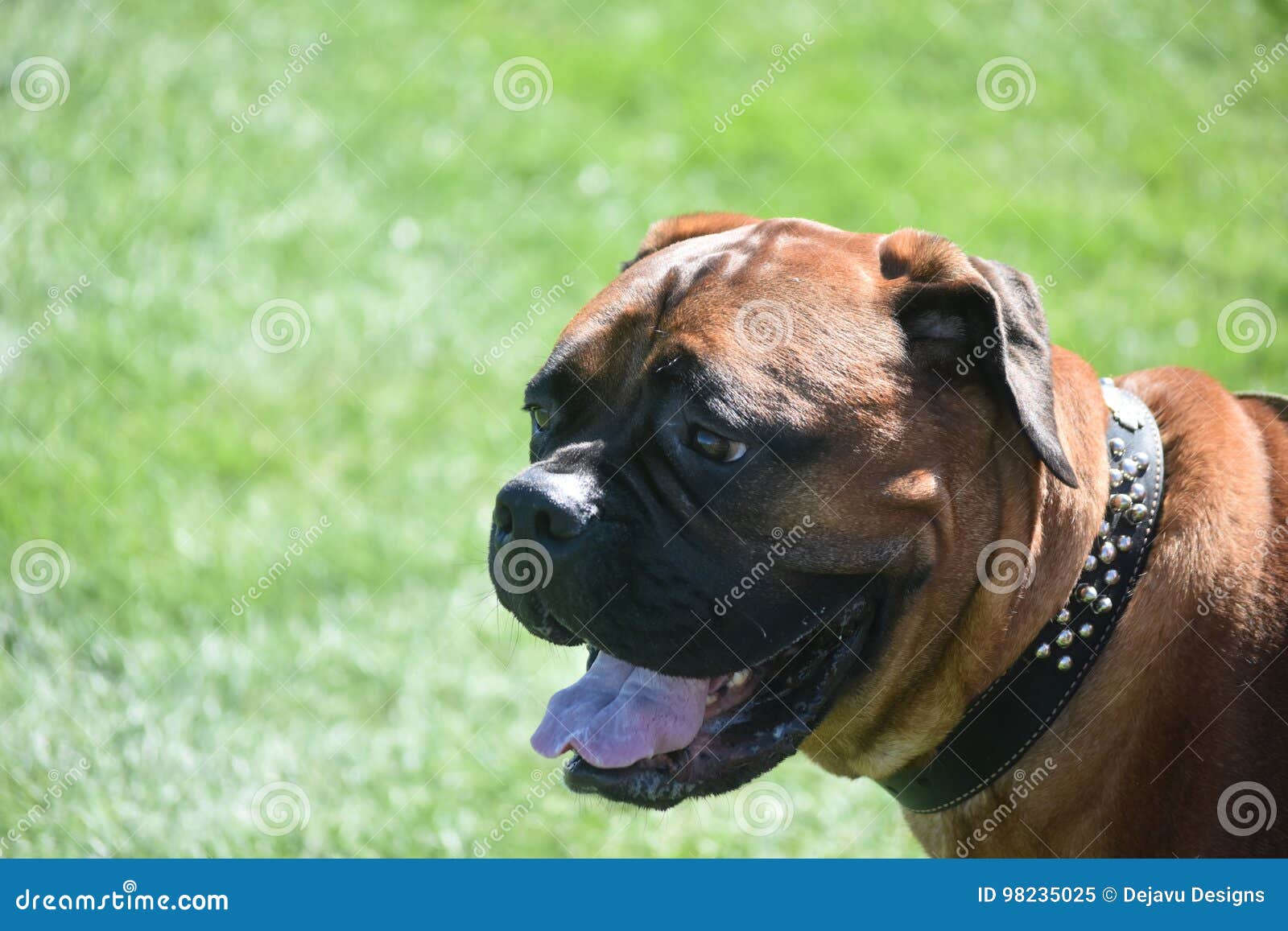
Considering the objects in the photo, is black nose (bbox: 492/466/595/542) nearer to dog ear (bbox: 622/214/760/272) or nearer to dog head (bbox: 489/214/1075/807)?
dog head (bbox: 489/214/1075/807)

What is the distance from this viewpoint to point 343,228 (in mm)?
8320

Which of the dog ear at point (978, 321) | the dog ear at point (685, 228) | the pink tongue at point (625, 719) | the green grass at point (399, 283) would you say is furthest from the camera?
the green grass at point (399, 283)

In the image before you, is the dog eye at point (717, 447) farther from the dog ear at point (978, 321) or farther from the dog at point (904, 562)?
the dog ear at point (978, 321)

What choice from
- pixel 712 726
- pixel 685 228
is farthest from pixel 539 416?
pixel 712 726

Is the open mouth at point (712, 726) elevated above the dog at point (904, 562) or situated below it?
below

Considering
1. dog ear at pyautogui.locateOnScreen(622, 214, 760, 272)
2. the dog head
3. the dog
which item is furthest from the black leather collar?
dog ear at pyautogui.locateOnScreen(622, 214, 760, 272)

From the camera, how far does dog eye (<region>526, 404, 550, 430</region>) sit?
11.8 ft

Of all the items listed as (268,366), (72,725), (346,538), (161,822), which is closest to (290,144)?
(268,366)

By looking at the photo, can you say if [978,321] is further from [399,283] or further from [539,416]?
[399,283]

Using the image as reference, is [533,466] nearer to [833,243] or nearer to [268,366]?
[833,243]

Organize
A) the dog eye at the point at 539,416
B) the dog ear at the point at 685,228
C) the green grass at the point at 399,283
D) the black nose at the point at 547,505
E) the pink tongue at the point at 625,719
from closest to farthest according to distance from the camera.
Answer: the black nose at the point at 547,505 → the pink tongue at the point at 625,719 → the dog eye at the point at 539,416 → the dog ear at the point at 685,228 → the green grass at the point at 399,283

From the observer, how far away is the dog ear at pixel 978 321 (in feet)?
9.70

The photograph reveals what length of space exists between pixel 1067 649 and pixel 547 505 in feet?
4.24

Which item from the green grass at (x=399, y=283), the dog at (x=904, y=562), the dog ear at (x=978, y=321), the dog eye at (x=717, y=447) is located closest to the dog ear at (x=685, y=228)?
the dog at (x=904, y=562)
